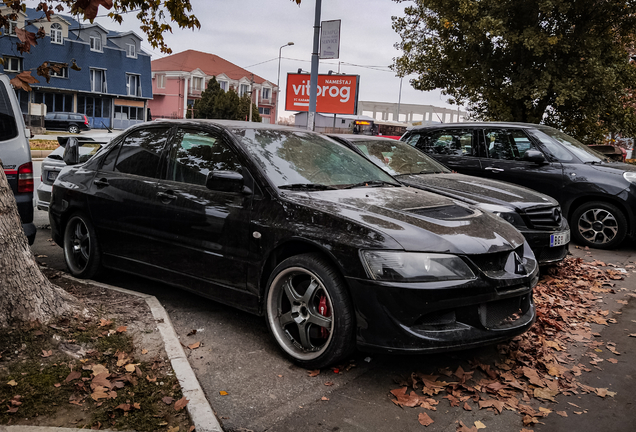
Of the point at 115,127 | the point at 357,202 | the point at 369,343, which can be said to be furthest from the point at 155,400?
the point at 115,127

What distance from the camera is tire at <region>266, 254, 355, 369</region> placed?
3.58 metres

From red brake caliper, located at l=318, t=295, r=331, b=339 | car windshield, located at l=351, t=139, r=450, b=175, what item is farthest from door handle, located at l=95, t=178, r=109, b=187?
car windshield, located at l=351, t=139, r=450, b=175

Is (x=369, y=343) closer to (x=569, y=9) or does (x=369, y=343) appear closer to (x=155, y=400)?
(x=155, y=400)

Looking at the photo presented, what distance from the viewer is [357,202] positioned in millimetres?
4078

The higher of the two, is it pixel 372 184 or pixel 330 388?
pixel 372 184

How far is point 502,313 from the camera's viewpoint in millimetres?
3732

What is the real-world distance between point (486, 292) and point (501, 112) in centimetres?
1529

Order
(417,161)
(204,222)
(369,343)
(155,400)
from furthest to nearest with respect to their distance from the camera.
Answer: (417,161)
(204,222)
(369,343)
(155,400)

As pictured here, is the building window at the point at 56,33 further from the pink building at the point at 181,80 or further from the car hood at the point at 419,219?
the car hood at the point at 419,219

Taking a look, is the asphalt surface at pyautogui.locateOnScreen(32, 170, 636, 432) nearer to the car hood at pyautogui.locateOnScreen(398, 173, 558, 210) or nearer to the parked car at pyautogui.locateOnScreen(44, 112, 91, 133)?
the car hood at pyautogui.locateOnScreen(398, 173, 558, 210)

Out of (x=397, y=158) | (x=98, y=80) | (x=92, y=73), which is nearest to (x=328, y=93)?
(x=397, y=158)

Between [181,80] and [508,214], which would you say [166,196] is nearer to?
[508,214]

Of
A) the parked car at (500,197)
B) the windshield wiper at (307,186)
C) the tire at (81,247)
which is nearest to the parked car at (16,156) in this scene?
the tire at (81,247)

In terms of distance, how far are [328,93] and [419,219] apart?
28.2 meters
